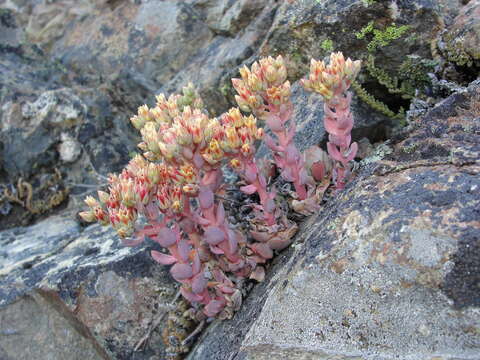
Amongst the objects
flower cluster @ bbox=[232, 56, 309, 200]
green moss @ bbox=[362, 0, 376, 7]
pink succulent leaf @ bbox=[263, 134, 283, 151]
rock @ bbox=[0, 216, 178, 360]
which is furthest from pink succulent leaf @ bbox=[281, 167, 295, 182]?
green moss @ bbox=[362, 0, 376, 7]

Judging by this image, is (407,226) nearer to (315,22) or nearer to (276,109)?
(276,109)

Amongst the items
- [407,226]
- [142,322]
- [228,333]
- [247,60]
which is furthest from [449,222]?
[247,60]

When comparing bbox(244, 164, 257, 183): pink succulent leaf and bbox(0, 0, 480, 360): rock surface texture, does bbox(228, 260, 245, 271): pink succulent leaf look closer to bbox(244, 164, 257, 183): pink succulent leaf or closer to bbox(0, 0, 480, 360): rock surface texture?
bbox(0, 0, 480, 360): rock surface texture

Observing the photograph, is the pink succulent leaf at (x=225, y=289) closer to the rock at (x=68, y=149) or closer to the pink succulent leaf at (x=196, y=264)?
the pink succulent leaf at (x=196, y=264)

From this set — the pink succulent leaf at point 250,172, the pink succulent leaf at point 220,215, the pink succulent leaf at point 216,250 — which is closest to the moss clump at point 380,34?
the pink succulent leaf at point 250,172

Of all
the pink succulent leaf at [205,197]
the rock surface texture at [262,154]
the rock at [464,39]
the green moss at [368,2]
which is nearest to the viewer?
the rock surface texture at [262,154]
